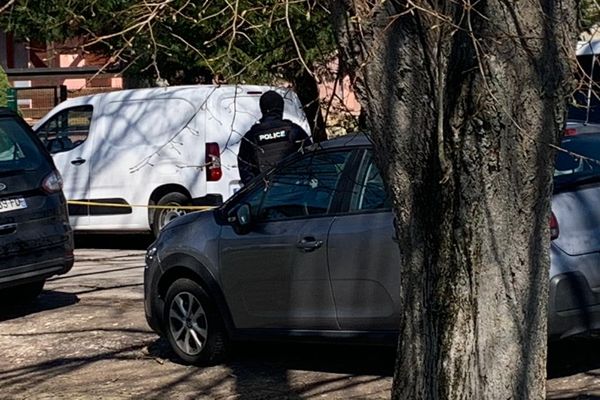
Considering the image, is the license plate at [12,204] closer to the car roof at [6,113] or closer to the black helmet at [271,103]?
the car roof at [6,113]

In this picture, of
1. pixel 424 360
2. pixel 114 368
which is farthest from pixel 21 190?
pixel 424 360

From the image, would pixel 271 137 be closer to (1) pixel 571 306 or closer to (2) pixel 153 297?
(2) pixel 153 297

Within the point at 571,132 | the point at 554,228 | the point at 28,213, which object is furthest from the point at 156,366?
the point at 571,132

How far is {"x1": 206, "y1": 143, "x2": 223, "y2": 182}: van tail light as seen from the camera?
14.6 metres

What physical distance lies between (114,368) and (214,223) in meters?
1.31

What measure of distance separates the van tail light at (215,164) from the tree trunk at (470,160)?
9755 mm

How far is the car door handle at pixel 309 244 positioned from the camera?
8.01 m

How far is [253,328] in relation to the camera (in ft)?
27.8

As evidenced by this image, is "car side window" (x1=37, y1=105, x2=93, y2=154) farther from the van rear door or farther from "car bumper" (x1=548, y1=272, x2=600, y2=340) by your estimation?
"car bumper" (x1=548, y1=272, x2=600, y2=340)

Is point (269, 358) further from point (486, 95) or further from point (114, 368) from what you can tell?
point (486, 95)

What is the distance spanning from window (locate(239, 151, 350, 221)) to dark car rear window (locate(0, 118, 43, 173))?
3.08 m

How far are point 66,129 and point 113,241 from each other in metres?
1.94

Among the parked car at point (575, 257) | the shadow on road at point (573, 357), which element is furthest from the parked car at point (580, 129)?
the shadow on road at point (573, 357)

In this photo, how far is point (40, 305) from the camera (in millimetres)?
11641
